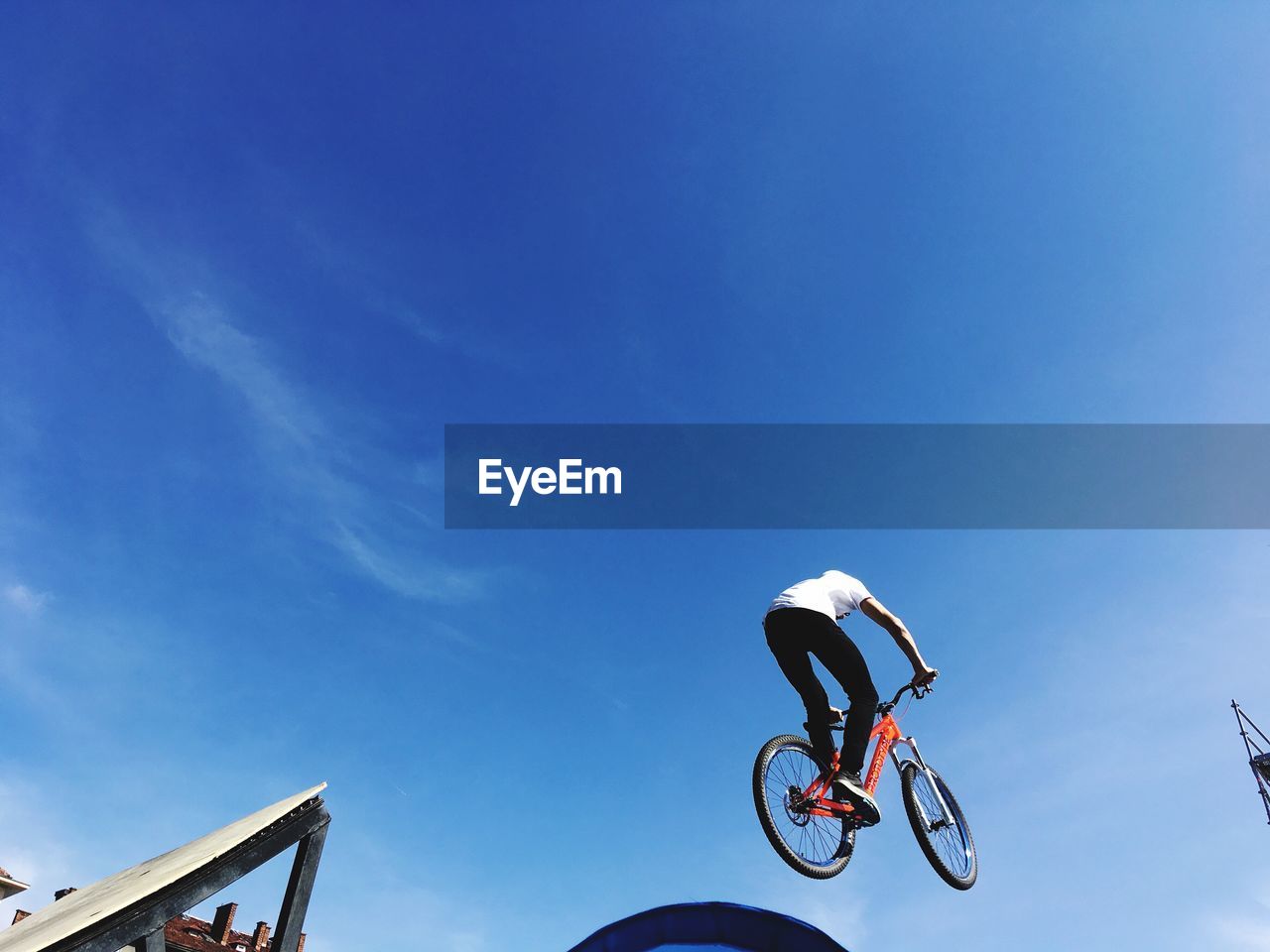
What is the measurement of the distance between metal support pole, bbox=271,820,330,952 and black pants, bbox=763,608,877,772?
4.27 m

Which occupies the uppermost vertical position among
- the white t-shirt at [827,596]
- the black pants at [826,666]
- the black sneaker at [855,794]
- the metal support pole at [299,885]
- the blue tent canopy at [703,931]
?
the white t-shirt at [827,596]

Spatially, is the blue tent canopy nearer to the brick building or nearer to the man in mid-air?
the man in mid-air

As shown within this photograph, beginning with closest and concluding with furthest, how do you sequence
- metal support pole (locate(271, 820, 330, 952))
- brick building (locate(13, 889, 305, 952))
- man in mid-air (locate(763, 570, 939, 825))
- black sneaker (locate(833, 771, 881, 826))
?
1. metal support pole (locate(271, 820, 330, 952))
2. black sneaker (locate(833, 771, 881, 826))
3. man in mid-air (locate(763, 570, 939, 825))
4. brick building (locate(13, 889, 305, 952))

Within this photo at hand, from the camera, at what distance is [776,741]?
6805 millimetres

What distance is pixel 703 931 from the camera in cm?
301

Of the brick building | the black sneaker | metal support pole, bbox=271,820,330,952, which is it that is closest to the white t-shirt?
the black sneaker

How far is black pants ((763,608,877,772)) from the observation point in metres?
6.41

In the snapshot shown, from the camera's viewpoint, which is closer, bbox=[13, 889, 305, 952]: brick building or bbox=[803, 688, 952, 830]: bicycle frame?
bbox=[803, 688, 952, 830]: bicycle frame

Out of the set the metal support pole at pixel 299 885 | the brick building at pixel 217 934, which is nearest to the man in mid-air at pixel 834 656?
the metal support pole at pixel 299 885

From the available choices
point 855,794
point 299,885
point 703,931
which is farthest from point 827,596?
point 299,885

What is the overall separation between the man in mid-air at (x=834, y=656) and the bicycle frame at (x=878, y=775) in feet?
0.38

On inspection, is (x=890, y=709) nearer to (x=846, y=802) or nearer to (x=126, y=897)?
(x=846, y=802)

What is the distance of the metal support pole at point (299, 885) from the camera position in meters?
3.29

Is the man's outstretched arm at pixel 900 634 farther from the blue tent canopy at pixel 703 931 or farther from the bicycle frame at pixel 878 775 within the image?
the blue tent canopy at pixel 703 931
